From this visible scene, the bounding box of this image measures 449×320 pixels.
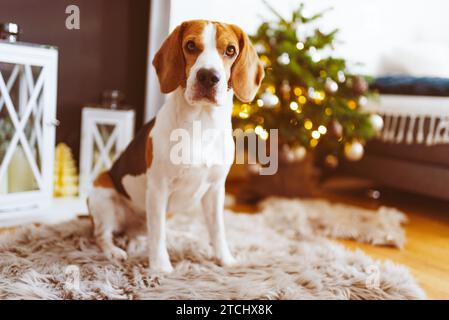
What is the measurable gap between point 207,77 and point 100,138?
957 millimetres

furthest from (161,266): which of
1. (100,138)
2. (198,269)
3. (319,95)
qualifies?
(319,95)

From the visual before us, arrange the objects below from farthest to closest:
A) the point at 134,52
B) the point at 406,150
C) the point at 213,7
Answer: the point at 406,150 < the point at 134,52 < the point at 213,7

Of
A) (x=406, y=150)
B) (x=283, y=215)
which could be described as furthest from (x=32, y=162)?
(x=406, y=150)

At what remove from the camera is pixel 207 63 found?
1.13 meters

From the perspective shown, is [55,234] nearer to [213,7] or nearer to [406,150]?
[213,7]

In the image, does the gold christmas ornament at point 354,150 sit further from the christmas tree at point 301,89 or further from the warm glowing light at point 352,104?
the warm glowing light at point 352,104

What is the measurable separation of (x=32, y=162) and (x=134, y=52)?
633 millimetres

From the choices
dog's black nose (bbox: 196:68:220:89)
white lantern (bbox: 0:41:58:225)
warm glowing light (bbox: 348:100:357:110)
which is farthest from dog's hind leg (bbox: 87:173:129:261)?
warm glowing light (bbox: 348:100:357:110)

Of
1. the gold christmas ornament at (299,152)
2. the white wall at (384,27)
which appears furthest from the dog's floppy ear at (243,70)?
the gold christmas ornament at (299,152)

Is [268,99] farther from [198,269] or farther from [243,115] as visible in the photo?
[198,269]

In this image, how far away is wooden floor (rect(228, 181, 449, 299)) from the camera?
1400 mm

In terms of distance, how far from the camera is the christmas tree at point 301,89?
211cm

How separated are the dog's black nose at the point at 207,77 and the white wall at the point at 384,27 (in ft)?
1.40
